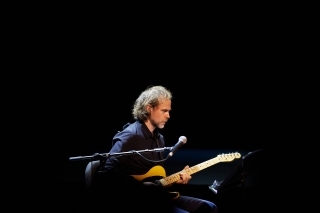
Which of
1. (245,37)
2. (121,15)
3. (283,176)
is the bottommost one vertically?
(283,176)

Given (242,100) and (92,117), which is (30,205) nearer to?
(92,117)

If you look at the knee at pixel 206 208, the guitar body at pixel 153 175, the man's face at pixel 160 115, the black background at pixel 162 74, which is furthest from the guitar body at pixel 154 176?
the black background at pixel 162 74

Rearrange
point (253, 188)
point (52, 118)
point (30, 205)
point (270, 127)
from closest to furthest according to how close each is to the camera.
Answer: point (30, 205) → point (253, 188) → point (270, 127) → point (52, 118)

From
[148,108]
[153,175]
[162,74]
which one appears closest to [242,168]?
[153,175]

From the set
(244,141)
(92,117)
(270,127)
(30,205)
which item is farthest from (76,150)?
(270,127)

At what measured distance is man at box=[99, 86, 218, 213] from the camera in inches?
100

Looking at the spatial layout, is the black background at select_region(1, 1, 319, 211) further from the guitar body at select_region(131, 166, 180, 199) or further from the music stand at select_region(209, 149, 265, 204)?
the music stand at select_region(209, 149, 265, 204)

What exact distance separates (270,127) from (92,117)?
385 centimetres

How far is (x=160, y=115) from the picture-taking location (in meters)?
3.16

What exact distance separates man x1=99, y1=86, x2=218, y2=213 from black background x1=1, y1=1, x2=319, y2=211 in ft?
7.30

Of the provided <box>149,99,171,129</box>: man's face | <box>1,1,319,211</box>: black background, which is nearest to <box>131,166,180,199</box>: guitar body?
<box>149,99,171,129</box>: man's face

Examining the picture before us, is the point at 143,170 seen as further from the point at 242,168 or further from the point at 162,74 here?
the point at 162,74

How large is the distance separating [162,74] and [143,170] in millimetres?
3592

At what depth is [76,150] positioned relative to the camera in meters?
6.41
